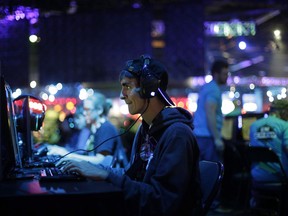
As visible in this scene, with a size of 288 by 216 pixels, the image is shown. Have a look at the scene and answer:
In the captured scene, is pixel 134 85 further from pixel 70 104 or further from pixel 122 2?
pixel 70 104

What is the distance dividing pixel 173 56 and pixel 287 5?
8.52ft

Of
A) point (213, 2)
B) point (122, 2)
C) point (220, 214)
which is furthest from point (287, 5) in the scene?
point (220, 214)

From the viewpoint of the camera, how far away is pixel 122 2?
31.6 ft

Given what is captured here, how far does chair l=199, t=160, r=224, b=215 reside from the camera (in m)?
2.15

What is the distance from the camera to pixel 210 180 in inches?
89.6

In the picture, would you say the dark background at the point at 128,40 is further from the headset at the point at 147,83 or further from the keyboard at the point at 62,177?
the keyboard at the point at 62,177

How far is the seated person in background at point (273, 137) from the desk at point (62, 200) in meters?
2.89

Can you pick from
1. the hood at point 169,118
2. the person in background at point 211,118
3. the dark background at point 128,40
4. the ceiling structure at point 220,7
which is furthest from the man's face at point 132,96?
the dark background at point 128,40

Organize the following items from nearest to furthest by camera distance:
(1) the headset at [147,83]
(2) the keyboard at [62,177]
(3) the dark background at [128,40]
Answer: (2) the keyboard at [62,177]
(1) the headset at [147,83]
(3) the dark background at [128,40]

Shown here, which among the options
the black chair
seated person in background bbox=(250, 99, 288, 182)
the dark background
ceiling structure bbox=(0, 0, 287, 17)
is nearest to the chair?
the black chair

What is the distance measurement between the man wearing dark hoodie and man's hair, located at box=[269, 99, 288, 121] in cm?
227

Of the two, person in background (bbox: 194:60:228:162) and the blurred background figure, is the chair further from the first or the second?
person in background (bbox: 194:60:228:162)

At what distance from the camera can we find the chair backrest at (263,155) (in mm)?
4270

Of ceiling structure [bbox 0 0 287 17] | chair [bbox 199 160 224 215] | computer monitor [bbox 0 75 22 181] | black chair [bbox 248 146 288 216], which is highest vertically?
ceiling structure [bbox 0 0 287 17]
